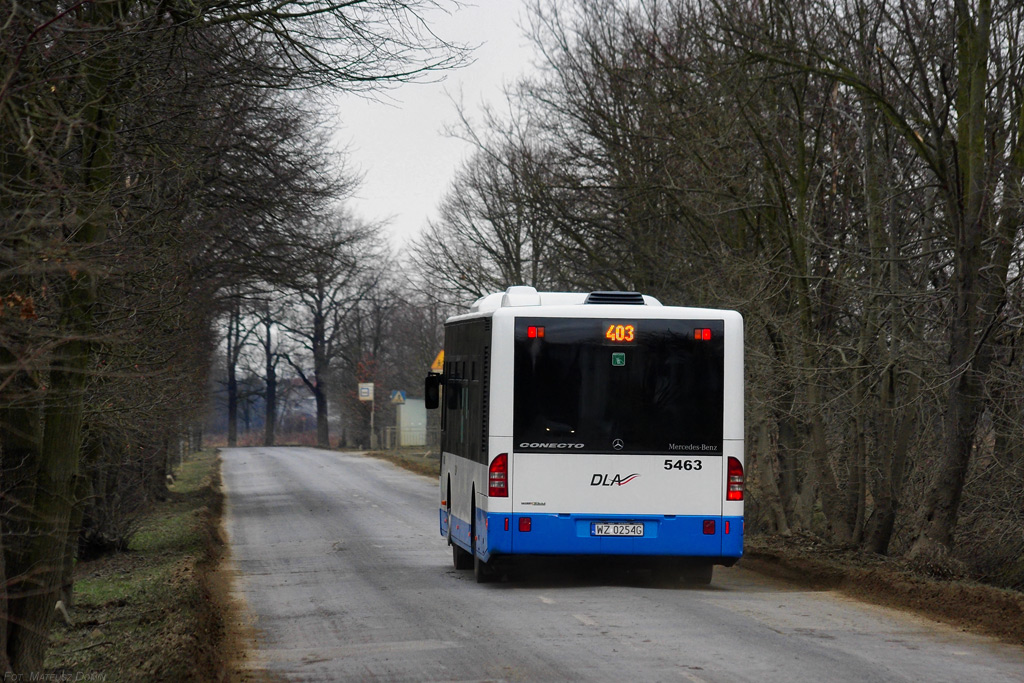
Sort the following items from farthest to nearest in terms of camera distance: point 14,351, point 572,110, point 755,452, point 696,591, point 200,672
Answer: point 572,110 → point 755,452 → point 696,591 → point 200,672 → point 14,351

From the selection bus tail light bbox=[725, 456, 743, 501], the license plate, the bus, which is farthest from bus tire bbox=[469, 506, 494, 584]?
bus tail light bbox=[725, 456, 743, 501]

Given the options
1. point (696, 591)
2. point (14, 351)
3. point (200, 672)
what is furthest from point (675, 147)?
point (14, 351)

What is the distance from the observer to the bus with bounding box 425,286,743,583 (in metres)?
13.4

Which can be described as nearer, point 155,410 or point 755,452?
point 155,410

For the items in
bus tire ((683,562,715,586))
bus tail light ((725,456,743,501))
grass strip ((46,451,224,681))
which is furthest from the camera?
bus tire ((683,562,715,586))

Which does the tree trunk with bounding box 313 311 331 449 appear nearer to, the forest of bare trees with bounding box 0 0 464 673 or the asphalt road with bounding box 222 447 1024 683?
the forest of bare trees with bounding box 0 0 464 673

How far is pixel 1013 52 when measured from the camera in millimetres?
14891

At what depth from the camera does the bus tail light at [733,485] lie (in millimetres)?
13539

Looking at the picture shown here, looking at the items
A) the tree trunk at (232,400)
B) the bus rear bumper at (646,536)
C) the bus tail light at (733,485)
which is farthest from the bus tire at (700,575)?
the tree trunk at (232,400)

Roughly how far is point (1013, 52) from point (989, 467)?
484 cm

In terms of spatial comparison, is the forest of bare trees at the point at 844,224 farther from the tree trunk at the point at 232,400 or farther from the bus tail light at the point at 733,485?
the tree trunk at the point at 232,400

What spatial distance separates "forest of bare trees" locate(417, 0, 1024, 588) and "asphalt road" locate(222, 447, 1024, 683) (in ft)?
9.59

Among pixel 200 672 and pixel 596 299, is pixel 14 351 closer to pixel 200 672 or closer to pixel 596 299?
pixel 200 672

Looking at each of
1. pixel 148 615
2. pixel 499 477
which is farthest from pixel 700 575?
pixel 148 615
